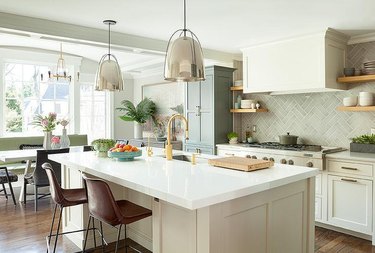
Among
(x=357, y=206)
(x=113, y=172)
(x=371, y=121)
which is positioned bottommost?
(x=357, y=206)

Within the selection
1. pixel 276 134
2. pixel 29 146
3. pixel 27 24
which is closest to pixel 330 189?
pixel 276 134

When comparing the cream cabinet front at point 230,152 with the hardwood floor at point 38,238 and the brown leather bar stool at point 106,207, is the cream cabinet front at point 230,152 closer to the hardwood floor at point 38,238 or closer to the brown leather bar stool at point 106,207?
the hardwood floor at point 38,238

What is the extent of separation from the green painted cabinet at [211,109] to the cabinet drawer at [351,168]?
1.89 metres

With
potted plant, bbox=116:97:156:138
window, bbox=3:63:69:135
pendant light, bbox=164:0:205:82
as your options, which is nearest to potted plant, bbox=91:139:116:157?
pendant light, bbox=164:0:205:82

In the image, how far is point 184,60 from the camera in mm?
2271

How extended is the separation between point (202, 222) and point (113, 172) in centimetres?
94

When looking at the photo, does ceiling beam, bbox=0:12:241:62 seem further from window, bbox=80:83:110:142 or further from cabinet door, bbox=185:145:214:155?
window, bbox=80:83:110:142

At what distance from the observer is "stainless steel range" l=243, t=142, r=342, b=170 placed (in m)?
3.76

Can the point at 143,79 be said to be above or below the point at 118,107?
above

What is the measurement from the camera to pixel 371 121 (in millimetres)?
3998

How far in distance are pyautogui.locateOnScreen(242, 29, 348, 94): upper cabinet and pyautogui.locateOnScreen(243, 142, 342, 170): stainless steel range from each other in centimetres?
76

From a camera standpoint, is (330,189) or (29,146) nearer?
(330,189)

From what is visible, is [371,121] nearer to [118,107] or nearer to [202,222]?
A: [202,222]

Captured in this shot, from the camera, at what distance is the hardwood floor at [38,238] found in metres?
3.21
